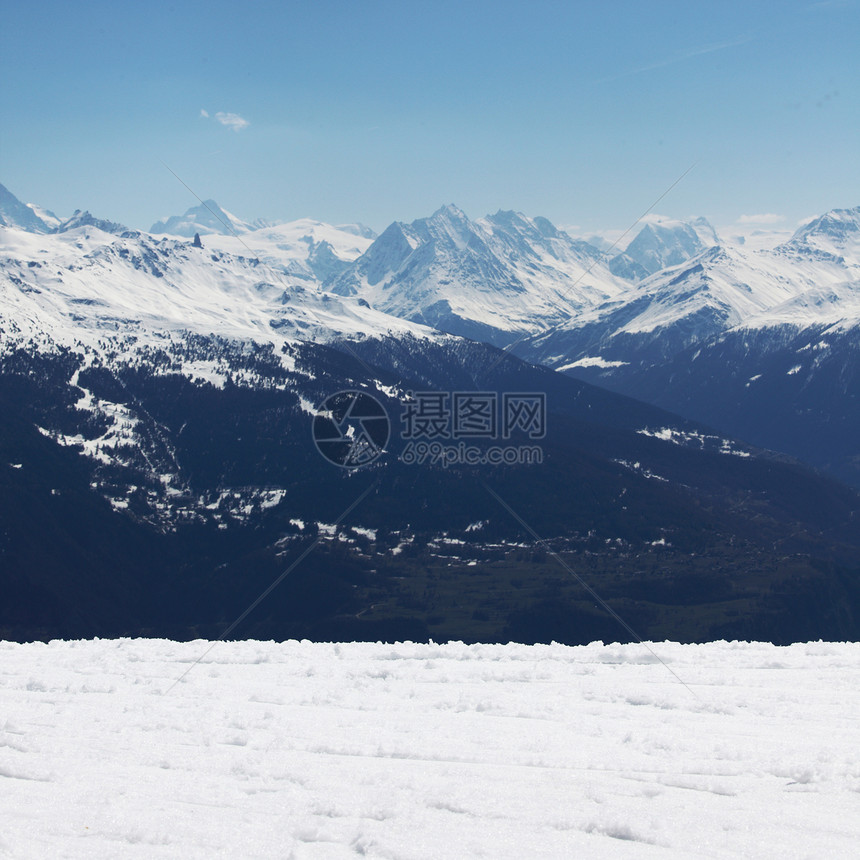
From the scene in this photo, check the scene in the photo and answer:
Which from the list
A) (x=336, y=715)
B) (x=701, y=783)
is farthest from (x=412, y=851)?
(x=336, y=715)

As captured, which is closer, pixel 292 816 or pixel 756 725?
pixel 292 816

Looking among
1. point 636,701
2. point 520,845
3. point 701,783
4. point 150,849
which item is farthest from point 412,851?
point 636,701

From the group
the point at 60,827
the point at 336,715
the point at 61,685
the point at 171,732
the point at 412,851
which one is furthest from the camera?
the point at 61,685

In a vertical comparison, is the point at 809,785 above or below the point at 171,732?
above

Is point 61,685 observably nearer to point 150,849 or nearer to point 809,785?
point 150,849

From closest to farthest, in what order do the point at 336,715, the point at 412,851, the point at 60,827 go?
the point at 412,851 → the point at 60,827 → the point at 336,715

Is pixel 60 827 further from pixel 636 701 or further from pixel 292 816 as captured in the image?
pixel 636 701
